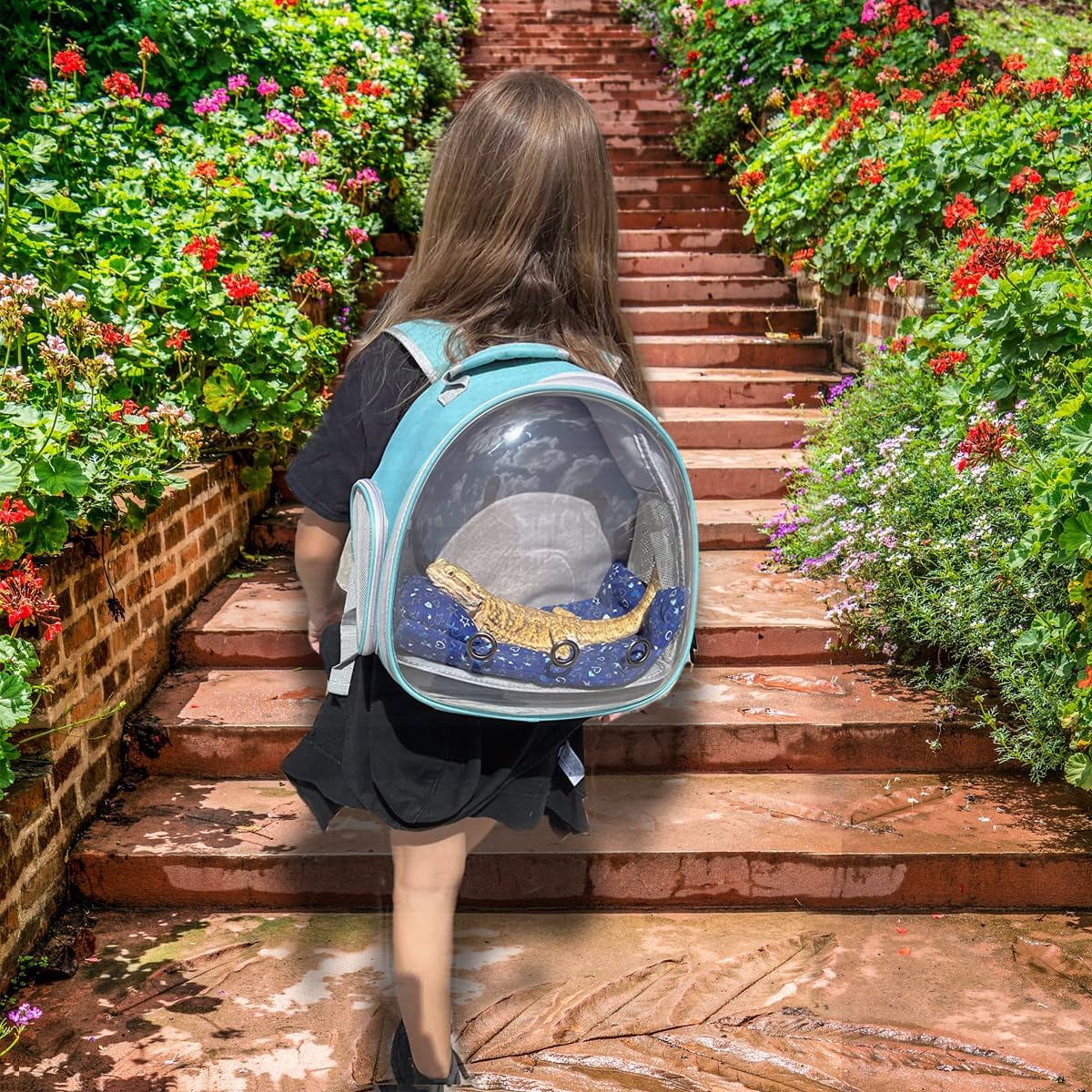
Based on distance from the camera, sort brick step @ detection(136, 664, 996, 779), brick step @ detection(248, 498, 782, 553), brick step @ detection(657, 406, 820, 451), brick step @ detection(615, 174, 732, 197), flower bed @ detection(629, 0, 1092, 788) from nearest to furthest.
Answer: flower bed @ detection(629, 0, 1092, 788) < brick step @ detection(136, 664, 996, 779) < brick step @ detection(248, 498, 782, 553) < brick step @ detection(657, 406, 820, 451) < brick step @ detection(615, 174, 732, 197)

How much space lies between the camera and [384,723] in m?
1.87

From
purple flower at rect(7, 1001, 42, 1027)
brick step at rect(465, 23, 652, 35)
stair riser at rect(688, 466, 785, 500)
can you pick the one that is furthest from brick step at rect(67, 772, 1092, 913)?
brick step at rect(465, 23, 652, 35)

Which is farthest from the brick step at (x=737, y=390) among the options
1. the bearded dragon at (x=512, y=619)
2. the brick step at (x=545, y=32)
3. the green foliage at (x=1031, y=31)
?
the brick step at (x=545, y=32)

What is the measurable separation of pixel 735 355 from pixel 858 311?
64cm

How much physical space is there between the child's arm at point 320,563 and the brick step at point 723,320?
14.3 feet

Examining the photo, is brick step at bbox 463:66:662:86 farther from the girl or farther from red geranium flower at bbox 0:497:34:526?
the girl

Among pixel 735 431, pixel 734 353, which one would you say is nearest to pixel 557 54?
pixel 734 353

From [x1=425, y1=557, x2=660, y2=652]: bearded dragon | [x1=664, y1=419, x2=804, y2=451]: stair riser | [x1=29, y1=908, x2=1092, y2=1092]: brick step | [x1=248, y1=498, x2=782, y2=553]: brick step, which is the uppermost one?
[x1=425, y1=557, x2=660, y2=652]: bearded dragon

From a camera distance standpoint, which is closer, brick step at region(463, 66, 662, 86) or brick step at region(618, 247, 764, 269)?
brick step at region(618, 247, 764, 269)

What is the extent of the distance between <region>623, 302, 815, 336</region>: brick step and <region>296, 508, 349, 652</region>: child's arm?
4347mm

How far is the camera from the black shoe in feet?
6.90

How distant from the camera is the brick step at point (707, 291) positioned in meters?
6.46

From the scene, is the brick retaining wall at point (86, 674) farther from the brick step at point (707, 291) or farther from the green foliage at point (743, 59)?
the green foliage at point (743, 59)

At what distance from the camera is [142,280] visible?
3.82m
